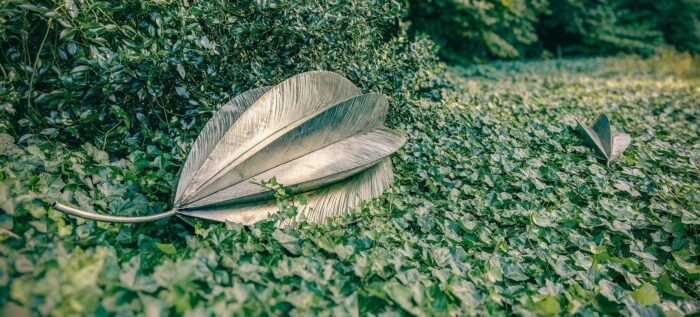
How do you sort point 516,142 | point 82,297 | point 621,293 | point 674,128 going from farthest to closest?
point 674,128, point 516,142, point 621,293, point 82,297

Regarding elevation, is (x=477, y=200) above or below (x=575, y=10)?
below

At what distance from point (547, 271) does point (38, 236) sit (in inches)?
78.8

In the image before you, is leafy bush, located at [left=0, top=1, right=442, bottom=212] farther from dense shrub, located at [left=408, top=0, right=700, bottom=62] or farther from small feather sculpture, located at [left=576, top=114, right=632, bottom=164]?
dense shrub, located at [left=408, top=0, right=700, bottom=62]

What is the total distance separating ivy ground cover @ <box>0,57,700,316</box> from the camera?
1363mm

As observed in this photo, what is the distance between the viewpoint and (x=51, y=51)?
220 centimetres

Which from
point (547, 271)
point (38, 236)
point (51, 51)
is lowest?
point (547, 271)

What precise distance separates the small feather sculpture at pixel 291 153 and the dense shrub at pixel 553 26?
24.4ft

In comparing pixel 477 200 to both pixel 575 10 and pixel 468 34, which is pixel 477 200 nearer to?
pixel 468 34

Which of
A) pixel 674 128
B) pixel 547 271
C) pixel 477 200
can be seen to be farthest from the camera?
pixel 674 128

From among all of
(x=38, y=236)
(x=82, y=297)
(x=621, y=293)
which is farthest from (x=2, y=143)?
(x=621, y=293)

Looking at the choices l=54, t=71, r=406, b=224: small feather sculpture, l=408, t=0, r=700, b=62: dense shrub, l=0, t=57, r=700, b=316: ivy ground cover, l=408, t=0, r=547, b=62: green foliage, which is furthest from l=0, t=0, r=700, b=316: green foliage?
l=408, t=0, r=700, b=62: dense shrub

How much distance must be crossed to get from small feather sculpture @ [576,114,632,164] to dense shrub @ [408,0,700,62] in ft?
20.5

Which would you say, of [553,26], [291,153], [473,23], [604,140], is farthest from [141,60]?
[553,26]

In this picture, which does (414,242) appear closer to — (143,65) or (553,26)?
(143,65)
